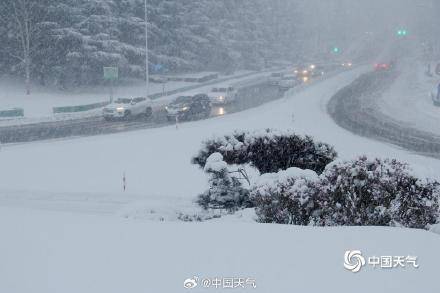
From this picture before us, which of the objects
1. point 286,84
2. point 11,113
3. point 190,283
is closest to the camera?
point 190,283

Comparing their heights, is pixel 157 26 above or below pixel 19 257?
above

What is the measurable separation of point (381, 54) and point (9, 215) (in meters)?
126

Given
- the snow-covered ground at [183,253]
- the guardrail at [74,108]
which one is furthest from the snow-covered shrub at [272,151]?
the guardrail at [74,108]

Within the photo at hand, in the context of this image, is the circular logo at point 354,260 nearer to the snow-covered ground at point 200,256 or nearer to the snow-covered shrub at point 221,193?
the snow-covered ground at point 200,256

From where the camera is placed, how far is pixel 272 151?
43.9ft

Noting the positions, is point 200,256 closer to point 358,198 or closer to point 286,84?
point 358,198

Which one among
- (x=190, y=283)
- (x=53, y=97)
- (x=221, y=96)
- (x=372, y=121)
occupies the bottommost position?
(x=372, y=121)

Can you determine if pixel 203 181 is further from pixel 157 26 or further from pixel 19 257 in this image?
pixel 157 26

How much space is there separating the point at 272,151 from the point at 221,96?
1235 inches

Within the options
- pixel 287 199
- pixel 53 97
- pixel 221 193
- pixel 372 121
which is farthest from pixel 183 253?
pixel 53 97

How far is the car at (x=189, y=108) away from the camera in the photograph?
35.6 metres

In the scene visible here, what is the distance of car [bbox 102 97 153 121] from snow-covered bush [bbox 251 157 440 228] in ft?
85.6

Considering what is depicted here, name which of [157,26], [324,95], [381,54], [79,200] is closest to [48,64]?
[157,26]

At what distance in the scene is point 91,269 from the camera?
7035 mm
